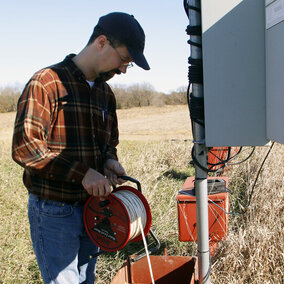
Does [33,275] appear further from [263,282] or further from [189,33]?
[189,33]

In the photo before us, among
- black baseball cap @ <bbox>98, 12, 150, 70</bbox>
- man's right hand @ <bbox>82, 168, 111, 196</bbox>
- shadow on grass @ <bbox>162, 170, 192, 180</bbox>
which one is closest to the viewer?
man's right hand @ <bbox>82, 168, 111, 196</bbox>

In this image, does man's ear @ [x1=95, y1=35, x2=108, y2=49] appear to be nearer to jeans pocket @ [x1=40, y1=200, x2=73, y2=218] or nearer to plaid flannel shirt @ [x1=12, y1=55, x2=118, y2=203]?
plaid flannel shirt @ [x1=12, y1=55, x2=118, y2=203]

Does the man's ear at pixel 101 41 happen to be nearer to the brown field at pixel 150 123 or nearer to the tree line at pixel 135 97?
the brown field at pixel 150 123

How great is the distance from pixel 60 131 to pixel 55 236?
2.12 feet

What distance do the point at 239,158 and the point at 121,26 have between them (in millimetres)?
5428

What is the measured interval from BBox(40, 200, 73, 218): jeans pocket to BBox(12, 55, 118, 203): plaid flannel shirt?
0.12 feet

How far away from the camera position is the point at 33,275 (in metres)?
3.52

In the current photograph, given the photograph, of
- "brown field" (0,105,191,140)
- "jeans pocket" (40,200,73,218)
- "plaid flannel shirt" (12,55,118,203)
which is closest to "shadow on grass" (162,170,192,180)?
"plaid flannel shirt" (12,55,118,203)

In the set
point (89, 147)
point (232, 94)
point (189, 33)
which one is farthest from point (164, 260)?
point (189, 33)

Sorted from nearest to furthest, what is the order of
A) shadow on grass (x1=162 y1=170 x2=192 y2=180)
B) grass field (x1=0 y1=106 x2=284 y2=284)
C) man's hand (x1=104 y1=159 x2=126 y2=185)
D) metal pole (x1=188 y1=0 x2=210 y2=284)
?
metal pole (x1=188 y1=0 x2=210 y2=284), man's hand (x1=104 y1=159 x2=126 y2=185), grass field (x1=0 y1=106 x2=284 y2=284), shadow on grass (x1=162 y1=170 x2=192 y2=180)

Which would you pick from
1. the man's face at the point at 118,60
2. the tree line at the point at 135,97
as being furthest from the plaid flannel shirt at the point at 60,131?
the tree line at the point at 135,97

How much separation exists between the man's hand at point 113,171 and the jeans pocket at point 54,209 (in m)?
0.38

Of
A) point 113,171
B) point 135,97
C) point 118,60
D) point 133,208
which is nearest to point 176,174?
point 113,171

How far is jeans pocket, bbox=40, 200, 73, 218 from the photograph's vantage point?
7.20ft
